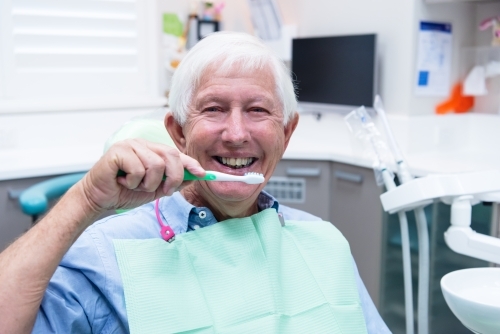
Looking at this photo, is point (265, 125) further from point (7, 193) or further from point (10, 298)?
point (7, 193)

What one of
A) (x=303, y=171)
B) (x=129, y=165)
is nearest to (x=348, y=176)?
(x=303, y=171)

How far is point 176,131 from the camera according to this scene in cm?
128

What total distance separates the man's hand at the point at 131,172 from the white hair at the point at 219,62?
0.98ft

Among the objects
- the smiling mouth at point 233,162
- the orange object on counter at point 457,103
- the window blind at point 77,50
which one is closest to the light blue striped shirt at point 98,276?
the smiling mouth at point 233,162

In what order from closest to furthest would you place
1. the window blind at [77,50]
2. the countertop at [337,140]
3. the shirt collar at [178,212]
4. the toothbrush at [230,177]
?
1. the toothbrush at [230,177]
2. the shirt collar at [178,212]
3. the countertop at [337,140]
4. the window blind at [77,50]

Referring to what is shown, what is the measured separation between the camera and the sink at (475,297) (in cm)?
106

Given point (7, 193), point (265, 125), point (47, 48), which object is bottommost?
point (7, 193)

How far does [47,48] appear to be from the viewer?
9.70ft

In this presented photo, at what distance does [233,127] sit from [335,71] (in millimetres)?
2097

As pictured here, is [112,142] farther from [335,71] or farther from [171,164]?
[335,71]

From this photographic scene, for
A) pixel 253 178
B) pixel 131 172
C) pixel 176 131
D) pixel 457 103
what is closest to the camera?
pixel 131 172

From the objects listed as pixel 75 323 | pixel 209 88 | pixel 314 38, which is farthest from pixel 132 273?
pixel 314 38

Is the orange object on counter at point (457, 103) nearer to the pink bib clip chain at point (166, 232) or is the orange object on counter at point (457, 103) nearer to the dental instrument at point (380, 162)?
the dental instrument at point (380, 162)

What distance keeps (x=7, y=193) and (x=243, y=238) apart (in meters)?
1.42
